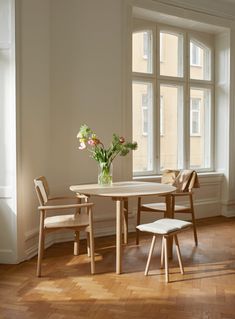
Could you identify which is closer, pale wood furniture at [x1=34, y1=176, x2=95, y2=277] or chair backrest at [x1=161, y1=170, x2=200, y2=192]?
pale wood furniture at [x1=34, y1=176, x2=95, y2=277]

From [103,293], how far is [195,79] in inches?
167

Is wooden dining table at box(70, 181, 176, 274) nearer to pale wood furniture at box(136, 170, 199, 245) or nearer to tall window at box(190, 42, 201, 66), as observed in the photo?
pale wood furniture at box(136, 170, 199, 245)

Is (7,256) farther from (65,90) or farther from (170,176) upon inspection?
(170,176)

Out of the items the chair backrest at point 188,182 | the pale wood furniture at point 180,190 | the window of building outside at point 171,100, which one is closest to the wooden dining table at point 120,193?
the pale wood furniture at point 180,190

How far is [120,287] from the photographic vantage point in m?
3.01

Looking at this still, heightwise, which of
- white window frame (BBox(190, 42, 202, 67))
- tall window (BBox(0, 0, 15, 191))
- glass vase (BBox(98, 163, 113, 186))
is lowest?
glass vase (BBox(98, 163, 113, 186))

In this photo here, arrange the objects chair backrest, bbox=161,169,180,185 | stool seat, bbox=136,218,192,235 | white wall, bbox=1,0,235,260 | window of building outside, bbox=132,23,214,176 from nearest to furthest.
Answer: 1. stool seat, bbox=136,218,192,235
2. white wall, bbox=1,0,235,260
3. chair backrest, bbox=161,169,180,185
4. window of building outside, bbox=132,23,214,176

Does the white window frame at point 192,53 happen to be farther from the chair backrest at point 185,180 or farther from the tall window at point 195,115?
the chair backrest at point 185,180

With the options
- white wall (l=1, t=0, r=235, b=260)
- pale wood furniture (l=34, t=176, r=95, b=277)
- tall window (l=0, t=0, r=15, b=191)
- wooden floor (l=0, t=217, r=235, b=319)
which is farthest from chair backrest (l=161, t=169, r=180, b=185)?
tall window (l=0, t=0, r=15, b=191)

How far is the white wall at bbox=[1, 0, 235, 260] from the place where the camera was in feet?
12.5

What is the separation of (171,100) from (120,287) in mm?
3605

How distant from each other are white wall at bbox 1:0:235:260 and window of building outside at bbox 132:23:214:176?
2.17 ft

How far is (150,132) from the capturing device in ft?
18.4

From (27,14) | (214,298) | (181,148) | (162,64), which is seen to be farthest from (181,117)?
(214,298)
